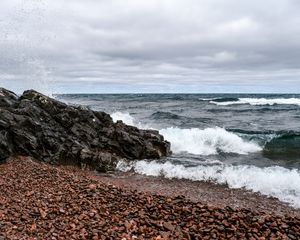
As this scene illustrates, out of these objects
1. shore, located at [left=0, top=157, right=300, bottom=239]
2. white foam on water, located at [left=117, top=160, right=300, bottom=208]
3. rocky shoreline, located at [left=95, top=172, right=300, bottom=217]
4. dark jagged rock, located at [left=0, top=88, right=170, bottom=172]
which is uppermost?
dark jagged rock, located at [left=0, top=88, right=170, bottom=172]

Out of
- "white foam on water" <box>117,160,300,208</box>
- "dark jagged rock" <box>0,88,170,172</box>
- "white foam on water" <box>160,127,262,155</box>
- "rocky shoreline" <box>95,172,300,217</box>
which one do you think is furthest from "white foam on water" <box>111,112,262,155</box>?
"rocky shoreline" <box>95,172,300,217</box>

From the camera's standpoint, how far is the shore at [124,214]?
6.98 meters

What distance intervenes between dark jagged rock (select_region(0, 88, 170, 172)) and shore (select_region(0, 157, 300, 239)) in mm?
2831

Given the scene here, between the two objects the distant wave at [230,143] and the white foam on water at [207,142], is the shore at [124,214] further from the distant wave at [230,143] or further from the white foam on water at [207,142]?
the white foam on water at [207,142]

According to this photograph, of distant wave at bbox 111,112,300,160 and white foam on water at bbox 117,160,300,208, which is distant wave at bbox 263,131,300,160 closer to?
distant wave at bbox 111,112,300,160

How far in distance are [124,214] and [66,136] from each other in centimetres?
752

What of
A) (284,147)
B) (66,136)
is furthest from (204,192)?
(284,147)

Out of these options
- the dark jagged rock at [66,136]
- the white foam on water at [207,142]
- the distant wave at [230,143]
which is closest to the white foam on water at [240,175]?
the dark jagged rock at [66,136]

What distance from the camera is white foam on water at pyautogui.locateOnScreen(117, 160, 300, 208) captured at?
36.6ft

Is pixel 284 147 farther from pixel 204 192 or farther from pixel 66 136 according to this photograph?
pixel 66 136

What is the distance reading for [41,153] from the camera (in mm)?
13789

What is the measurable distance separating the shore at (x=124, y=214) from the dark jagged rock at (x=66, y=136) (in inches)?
111

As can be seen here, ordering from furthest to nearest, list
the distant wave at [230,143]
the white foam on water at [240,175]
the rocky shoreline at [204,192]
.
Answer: the distant wave at [230,143] < the white foam on water at [240,175] < the rocky shoreline at [204,192]

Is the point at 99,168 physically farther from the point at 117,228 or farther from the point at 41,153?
the point at 117,228
